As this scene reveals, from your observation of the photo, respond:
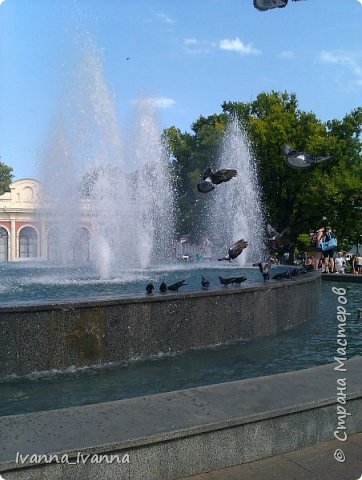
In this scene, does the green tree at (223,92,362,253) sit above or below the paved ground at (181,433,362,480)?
above

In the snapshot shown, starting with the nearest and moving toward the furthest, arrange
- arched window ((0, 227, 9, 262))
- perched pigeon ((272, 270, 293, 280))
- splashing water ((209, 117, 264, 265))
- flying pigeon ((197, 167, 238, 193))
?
perched pigeon ((272, 270, 293, 280))
flying pigeon ((197, 167, 238, 193))
splashing water ((209, 117, 264, 265))
arched window ((0, 227, 9, 262))

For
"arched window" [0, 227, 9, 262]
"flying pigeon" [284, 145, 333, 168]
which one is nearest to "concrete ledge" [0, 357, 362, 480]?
"flying pigeon" [284, 145, 333, 168]

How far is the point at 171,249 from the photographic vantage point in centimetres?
2952

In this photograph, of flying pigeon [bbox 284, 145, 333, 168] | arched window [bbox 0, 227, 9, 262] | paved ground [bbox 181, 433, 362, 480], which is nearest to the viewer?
paved ground [bbox 181, 433, 362, 480]

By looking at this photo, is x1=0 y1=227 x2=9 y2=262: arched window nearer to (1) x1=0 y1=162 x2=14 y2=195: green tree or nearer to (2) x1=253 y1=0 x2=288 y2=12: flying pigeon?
(1) x1=0 y1=162 x2=14 y2=195: green tree

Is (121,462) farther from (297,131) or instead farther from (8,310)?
(297,131)

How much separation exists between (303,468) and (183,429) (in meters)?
0.84

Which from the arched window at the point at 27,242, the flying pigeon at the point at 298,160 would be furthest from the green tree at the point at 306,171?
the arched window at the point at 27,242

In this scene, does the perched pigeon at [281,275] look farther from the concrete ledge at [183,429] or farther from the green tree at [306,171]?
the green tree at [306,171]

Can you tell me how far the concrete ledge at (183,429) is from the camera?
2.81 meters

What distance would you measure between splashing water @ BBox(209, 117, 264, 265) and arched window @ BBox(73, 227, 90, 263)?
7.17 m

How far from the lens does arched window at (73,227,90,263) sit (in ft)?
55.8

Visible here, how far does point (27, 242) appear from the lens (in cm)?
5709

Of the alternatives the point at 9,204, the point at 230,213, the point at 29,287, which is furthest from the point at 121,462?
the point at 9,204
